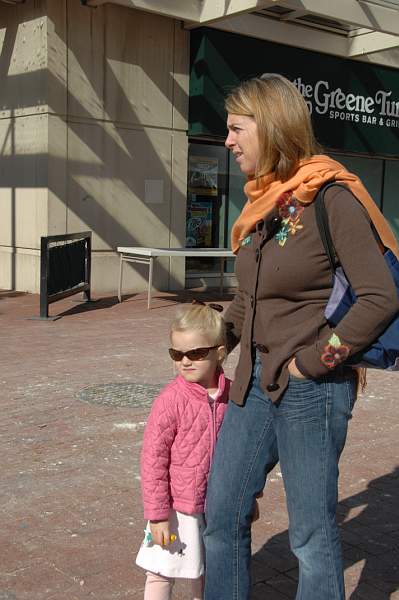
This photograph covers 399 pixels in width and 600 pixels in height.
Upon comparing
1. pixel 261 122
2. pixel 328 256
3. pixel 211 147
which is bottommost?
pixel 328 256

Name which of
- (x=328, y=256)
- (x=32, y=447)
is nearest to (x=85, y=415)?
(x=32, y=447)

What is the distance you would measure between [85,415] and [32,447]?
74cm

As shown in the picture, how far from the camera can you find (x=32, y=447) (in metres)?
4.82

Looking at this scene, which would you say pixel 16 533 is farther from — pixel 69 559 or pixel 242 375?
pixel 242 375

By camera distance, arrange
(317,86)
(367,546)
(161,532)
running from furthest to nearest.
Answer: (317,86) → (367,546) → (161,532)

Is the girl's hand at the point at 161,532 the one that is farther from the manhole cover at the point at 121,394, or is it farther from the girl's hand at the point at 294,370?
the manhole cover at the point at 121,394

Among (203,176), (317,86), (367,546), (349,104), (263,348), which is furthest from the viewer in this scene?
(349,104)

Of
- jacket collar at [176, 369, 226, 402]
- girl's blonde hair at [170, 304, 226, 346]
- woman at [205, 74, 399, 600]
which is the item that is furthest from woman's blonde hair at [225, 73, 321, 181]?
jacket collar at [176, 369, 226, 402]

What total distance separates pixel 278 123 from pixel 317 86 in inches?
527

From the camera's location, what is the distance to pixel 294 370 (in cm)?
222

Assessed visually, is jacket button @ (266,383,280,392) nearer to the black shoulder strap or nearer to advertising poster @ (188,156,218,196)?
the black shoulder strap

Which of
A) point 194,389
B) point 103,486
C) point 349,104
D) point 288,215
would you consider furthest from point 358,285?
point 349,104

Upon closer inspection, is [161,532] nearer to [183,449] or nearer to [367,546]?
[183,449]

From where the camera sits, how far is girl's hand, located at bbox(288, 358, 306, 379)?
220 centimetres
